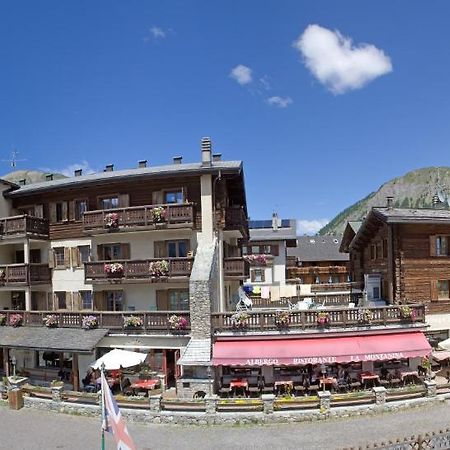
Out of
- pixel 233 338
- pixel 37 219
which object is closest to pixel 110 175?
pixel 37 219

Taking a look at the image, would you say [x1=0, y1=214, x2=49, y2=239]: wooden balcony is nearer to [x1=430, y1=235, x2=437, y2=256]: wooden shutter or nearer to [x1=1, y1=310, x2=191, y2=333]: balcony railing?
[x1=1, y1=310, x2=191, y2=333]: balcony railing

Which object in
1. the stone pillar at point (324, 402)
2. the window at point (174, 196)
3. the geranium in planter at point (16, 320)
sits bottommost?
the stone pillar at point (324, 402)

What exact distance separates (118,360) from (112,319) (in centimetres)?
392

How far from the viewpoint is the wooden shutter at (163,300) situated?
28953 millimetres

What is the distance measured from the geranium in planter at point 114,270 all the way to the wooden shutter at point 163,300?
254 centimetres

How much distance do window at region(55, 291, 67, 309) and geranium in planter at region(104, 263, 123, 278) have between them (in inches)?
218

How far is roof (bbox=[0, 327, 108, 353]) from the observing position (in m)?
25.5

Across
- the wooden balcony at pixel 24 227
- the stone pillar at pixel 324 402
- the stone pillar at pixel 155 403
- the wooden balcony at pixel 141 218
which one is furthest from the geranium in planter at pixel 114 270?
the stone pillar at pixel 324 402

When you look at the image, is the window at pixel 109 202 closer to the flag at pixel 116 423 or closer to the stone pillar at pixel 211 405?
the stone pillar at pixel 211 405

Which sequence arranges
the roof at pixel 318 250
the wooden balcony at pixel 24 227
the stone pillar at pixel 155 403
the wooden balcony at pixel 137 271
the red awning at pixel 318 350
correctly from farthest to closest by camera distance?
1. the roof at pixel 318 250
2. the wooden balcony at pixel 24 227
3. the wooden balcony at pixel 137 271
4. the red awning at pixel 318 350
5. the stone pillar at pixel 155 403

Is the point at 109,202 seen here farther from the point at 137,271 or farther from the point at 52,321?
the point at 52,321

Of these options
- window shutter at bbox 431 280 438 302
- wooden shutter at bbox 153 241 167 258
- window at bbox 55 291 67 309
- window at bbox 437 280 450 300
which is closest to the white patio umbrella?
wooden shutter at bbox 153 241 167 258

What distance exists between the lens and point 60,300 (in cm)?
3253

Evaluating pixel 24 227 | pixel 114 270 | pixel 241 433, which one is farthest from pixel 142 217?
pixel 241 433
